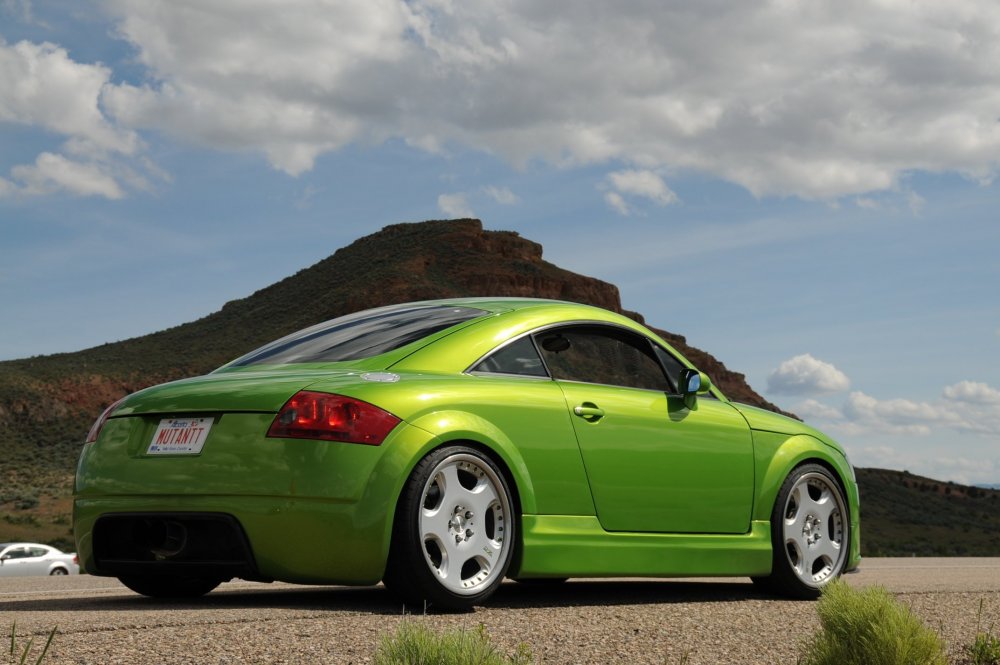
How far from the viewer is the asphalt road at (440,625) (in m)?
4.84

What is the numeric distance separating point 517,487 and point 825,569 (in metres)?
2.85

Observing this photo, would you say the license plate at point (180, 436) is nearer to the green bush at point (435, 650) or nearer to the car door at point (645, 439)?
the car door at point (645, 439)

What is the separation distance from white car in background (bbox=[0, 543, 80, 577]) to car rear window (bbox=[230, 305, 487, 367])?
20.0 meters

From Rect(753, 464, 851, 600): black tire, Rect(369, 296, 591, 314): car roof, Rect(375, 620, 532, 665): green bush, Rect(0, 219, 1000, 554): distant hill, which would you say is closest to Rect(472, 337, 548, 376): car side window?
→ Rect(369, 296, 591, 314): car roof

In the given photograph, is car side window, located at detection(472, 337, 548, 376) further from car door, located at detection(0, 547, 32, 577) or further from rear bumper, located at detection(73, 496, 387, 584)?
car door, located at detection(0, 547, 32, 577)

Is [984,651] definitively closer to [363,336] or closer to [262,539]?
[262,539]

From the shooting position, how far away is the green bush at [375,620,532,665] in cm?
415

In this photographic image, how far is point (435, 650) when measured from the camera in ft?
13.7

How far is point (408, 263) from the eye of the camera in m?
93.2

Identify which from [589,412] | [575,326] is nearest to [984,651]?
[589,412]

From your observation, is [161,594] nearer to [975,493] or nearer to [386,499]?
[386,499]

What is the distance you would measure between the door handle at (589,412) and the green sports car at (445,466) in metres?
0.01

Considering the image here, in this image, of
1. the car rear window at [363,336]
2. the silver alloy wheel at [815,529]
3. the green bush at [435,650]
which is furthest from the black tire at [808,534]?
the green bush at [435,650]

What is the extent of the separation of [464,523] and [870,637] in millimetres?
1986
